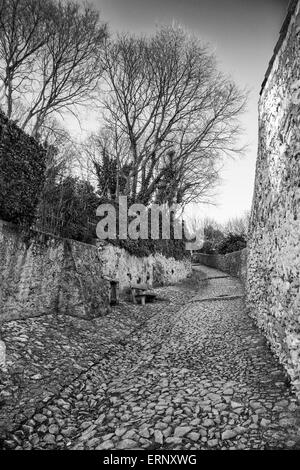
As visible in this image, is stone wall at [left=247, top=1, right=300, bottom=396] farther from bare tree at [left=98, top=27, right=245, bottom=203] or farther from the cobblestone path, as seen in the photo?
bare tree at [left=98, top=27, right=245, bottom=203]

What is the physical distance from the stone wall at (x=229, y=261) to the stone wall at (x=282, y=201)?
31.9 ft

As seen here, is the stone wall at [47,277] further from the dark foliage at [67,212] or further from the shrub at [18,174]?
the dark foliage at [67,212]

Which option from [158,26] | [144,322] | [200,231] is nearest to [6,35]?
[158,26]

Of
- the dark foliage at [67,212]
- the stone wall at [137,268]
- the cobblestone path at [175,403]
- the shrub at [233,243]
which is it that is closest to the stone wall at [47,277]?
the cobblestone path at [175,403]

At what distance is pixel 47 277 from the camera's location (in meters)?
5.91

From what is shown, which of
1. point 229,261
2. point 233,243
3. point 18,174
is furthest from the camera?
point 233,243

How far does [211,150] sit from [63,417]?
16.9 m

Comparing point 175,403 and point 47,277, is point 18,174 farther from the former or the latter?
point 175,403

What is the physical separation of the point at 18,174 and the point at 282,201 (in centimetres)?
459

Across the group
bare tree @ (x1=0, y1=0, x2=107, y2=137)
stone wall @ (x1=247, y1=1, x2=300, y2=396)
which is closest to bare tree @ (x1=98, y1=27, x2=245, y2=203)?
bare tree @ (x1=0, y1=0, x2=107, y2=137)

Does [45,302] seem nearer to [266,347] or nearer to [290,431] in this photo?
[266,347]

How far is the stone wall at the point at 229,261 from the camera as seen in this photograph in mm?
15630

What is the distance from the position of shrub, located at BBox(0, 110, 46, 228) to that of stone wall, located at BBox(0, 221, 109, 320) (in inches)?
14.2

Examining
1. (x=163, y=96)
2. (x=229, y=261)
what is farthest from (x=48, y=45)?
(x=229, y=261)
